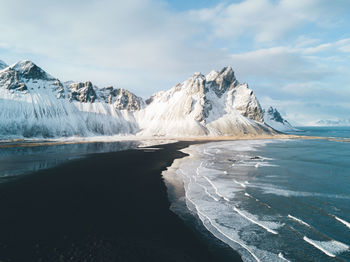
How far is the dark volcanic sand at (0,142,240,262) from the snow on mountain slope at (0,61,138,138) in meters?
139

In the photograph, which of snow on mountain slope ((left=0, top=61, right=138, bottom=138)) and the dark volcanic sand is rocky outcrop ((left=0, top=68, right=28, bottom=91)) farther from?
the dark volcanic sand

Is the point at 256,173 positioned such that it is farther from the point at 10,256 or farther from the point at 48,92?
the point at 48,92

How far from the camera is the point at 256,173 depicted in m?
40.4

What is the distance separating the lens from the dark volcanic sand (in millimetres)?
14500

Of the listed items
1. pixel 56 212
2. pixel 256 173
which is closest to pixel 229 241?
pixel 56 212

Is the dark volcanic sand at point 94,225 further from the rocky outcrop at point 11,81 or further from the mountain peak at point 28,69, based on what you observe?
the mountain peak at point 28,69

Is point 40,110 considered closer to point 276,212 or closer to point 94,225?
point 94,225

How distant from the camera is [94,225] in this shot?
18.8m

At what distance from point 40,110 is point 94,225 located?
586ft

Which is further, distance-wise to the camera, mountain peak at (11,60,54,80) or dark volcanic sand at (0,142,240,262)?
mountain peak at (11,60,54,80)

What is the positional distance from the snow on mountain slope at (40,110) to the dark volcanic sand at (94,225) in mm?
138860

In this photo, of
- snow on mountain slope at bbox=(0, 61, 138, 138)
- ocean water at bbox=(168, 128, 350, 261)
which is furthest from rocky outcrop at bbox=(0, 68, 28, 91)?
ocean water at bbox=(168, 128, 350, 261)

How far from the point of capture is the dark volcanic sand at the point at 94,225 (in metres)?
14.5

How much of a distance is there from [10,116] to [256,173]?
571ft
